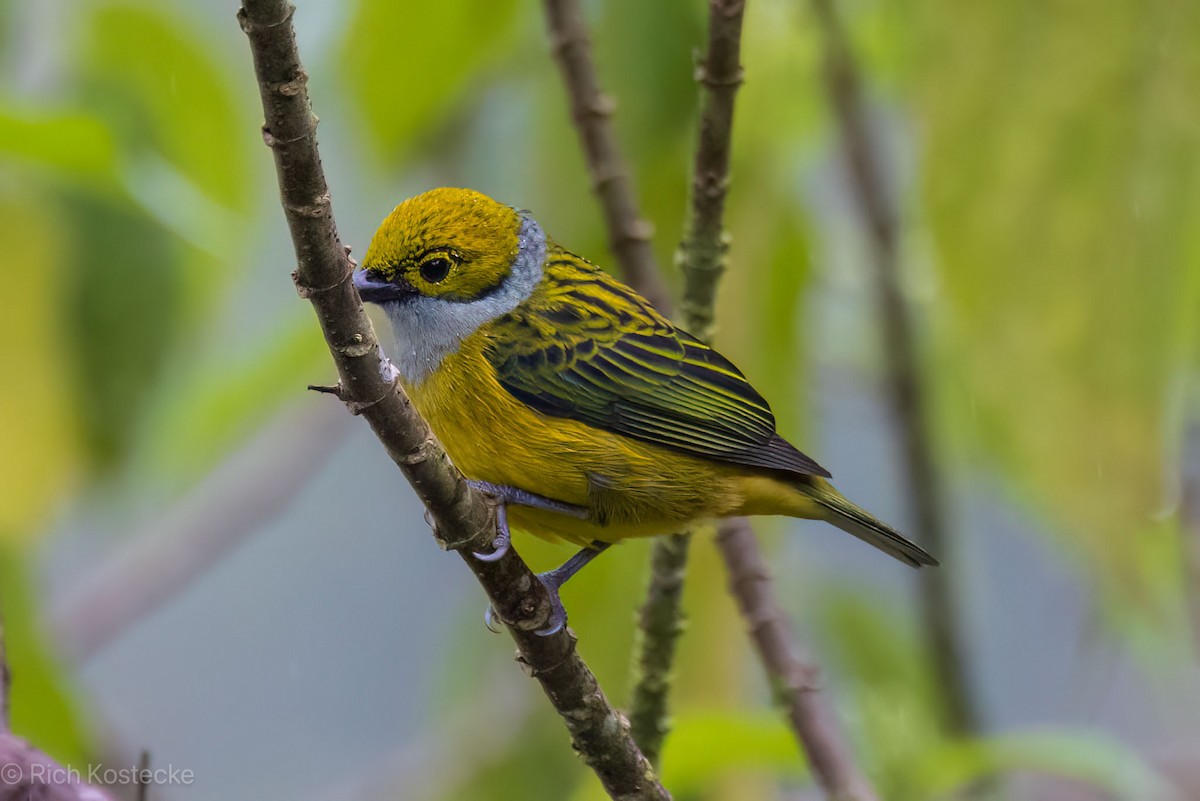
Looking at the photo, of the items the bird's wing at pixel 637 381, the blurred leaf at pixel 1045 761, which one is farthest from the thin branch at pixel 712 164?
the blurred leaf at pixel 1045 761

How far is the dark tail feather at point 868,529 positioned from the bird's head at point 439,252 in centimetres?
80

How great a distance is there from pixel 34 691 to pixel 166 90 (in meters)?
1.24

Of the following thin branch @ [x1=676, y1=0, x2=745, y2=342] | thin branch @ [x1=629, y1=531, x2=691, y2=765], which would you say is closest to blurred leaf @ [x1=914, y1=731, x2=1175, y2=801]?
thin branch @ [x1=629, y1=531, x2=691, y2=765]

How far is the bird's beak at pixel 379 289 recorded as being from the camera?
8.79 feet

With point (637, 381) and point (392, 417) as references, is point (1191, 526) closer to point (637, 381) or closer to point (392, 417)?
point (637, 381)

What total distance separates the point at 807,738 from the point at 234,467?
3.21 metres

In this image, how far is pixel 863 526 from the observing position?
2.84m

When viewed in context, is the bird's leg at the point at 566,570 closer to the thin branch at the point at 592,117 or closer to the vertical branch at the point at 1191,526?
the thin branch at the point at 592,117

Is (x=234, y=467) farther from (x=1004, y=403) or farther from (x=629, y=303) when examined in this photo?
(x=1004, y=403)

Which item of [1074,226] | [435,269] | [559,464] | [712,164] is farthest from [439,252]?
[1074,226]

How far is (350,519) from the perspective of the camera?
5805 millimetres

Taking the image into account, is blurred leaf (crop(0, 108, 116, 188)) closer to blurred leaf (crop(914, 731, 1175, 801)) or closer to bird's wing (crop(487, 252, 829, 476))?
bird's wing (crop(487, 252, 829, 476))

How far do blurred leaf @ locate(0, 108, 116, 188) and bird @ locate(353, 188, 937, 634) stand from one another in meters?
0.59

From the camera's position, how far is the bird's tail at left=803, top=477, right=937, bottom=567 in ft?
9.09
